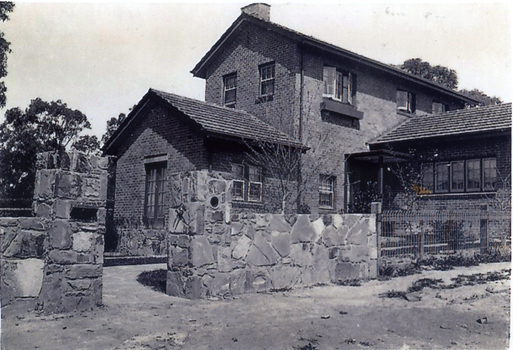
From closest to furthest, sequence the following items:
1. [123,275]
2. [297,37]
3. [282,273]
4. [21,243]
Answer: [21,243] < [282,273] < [123,275] < [297,37]

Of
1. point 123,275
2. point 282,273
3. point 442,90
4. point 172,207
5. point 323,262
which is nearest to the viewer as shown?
point 172,207

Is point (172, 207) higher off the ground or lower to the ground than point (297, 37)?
lower

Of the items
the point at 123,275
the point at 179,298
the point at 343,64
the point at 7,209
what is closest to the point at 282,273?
the point at 179,298

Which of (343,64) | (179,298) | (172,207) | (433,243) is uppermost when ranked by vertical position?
(343,64)

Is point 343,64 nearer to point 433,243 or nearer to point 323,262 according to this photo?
point 433,243

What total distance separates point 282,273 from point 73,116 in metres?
12.2

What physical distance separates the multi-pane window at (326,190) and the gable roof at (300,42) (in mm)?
4502

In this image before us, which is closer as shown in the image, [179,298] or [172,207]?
[179,298]

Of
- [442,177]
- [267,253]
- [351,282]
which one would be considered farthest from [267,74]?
[267,253]

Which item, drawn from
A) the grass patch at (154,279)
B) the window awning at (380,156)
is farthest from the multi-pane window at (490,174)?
the grass patch at (154,279)

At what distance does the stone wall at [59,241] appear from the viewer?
6.04 meters

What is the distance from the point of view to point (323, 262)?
9070 mm

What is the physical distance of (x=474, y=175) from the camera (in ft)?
53.5

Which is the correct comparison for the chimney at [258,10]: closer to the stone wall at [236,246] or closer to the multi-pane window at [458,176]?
the multi-pane window at [458,176]
